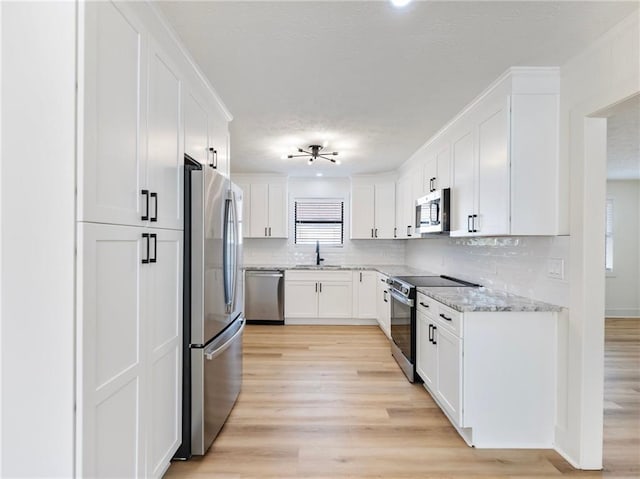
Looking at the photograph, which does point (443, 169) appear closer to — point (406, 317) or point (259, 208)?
point (406, 317)

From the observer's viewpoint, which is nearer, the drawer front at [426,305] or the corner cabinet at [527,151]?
the corner cabinet at [527,151]

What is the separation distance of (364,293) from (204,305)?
3778mm

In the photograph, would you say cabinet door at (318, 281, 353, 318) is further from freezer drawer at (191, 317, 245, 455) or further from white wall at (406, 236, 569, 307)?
freezer drawer at (191, 317, 245, 455)

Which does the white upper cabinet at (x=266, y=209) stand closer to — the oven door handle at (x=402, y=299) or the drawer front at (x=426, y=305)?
the oven door handle at (x=402, y=299)

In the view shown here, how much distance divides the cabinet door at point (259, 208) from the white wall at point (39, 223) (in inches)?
185

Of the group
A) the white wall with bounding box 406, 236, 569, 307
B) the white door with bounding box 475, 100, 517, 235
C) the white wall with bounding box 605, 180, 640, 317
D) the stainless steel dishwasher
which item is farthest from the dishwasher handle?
the white wall with bounding box 605, 180, 640, 317

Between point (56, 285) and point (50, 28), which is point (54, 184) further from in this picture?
point (50, 28)

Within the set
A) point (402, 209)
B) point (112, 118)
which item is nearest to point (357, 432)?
point (112, 118)

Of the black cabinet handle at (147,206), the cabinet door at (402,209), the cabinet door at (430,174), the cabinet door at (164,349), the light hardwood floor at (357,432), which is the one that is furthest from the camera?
the cabinet door at (402,209)

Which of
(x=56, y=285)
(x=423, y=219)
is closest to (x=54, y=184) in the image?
(x=56, y=285)

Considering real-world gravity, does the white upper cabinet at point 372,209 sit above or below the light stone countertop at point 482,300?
above

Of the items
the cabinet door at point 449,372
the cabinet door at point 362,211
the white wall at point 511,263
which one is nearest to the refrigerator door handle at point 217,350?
the cabinet door at point 449,372

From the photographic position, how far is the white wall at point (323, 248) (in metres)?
6.20

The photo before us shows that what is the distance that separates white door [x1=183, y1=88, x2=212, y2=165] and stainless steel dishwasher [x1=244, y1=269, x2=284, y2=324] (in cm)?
324
